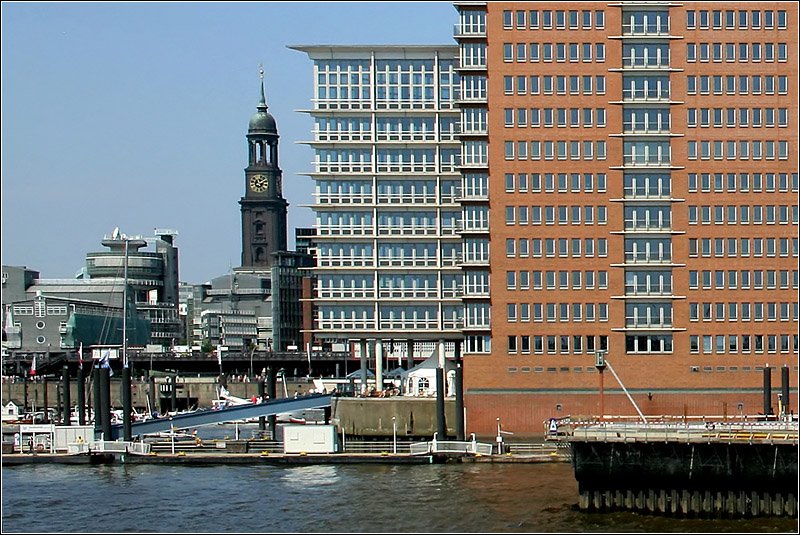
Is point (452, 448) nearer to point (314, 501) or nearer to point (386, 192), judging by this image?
point (314, 501)

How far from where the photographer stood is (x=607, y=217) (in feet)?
345

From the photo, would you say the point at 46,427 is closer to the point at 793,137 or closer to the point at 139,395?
the point at 793,137

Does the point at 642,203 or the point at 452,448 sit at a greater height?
the point at 642,203

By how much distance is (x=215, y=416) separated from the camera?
103m


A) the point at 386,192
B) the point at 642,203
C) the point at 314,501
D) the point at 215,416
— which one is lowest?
the point at 314,501

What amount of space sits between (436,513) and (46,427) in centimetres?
4350

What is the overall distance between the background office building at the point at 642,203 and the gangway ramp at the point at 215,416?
12.5 meters

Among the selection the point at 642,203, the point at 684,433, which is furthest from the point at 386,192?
the point at 684,433

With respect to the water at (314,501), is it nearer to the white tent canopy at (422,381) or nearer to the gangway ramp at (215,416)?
the gangway ramp at (215,416)

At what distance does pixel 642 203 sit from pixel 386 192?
25019mm

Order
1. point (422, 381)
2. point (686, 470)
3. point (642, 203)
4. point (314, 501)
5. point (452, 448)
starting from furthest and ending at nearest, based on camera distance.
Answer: point (422, 381), point (642, 203), point (452, 448), point (314, 501), point (686, 470)

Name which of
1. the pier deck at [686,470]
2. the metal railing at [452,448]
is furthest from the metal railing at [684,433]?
the metal railing at [452,448]

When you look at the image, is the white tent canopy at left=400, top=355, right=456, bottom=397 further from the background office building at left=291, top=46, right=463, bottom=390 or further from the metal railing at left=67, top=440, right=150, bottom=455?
the metal railing at left=67, top=440, right=150, bottom=455

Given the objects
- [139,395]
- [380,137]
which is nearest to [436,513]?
[380,137]
